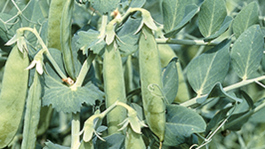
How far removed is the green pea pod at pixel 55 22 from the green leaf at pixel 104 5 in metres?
0.11

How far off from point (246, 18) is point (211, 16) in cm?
10

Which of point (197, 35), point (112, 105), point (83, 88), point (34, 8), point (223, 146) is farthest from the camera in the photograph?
point (223, 146)

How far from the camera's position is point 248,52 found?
910 millimetres

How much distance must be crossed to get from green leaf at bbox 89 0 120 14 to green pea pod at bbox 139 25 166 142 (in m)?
0.11

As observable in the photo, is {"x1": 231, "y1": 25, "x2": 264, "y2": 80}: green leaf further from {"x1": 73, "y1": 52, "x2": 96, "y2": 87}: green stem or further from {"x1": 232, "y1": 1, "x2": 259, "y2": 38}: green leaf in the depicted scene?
{"x1": 73, "y1": 52, "x2": 96, "y2": 87}: green stem

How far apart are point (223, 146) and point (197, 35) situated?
2.05 feet

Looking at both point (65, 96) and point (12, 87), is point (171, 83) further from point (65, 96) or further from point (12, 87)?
point (12, 87)

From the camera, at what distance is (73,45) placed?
924 millimetres

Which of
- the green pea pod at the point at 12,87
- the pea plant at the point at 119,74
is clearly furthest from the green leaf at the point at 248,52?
the green pea pod at the point at 12,87

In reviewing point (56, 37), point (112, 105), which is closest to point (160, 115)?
point (112, 105)

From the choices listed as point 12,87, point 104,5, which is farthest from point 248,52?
point 12,87

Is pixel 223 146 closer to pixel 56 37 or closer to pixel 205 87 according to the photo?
pixel 205 87

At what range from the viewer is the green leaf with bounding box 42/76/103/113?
0.83m

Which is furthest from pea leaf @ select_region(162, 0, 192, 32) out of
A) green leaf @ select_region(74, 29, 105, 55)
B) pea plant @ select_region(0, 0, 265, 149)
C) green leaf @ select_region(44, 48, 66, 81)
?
green leaf @ select_region(44, 48, 66, 81)
